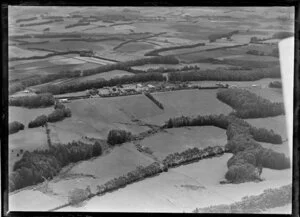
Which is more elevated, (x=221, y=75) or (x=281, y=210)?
(x=221, y=75)

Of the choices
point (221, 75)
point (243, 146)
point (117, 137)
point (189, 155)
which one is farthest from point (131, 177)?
point (221, 75)

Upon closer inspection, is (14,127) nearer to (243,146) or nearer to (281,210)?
(243,146)

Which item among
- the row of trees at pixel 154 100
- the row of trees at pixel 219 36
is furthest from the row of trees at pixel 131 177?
the row of trees at pixel 219 36

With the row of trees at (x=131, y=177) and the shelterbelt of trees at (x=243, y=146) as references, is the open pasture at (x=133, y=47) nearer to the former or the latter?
the shelterbelt of trees at (x=243, y=146)

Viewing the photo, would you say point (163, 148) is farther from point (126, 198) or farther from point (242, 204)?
point (242, 204)

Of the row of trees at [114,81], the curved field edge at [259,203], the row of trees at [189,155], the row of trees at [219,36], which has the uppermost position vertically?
the row of trees at [219,36]

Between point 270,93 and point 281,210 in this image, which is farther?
point 270,93

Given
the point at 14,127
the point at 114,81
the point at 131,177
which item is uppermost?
the point at 114,81
